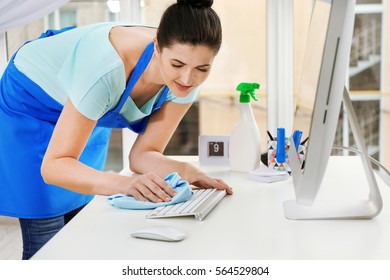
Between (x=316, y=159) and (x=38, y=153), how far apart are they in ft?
3.15

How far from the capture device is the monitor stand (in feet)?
3.85

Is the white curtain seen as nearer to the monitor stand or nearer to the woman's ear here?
the woman's ear

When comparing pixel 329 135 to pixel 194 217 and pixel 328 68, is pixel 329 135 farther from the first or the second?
pixel 194 217

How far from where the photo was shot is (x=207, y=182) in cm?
144

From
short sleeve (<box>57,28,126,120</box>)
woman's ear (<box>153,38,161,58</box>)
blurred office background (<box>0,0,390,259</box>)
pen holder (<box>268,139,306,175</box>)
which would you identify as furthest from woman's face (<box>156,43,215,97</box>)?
blurred office background (<box>0,0,390,259</box>)

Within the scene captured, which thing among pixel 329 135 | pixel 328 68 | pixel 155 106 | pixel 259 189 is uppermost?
pixel 328 68

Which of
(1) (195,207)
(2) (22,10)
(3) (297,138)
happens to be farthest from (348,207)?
(2) (22,10)

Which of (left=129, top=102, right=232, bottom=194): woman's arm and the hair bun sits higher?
the hair bun

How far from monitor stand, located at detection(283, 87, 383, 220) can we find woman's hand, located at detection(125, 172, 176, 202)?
0.89ft

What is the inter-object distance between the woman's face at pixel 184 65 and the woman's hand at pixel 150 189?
0.27m

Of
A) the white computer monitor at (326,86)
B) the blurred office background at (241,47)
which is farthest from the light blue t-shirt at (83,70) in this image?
the blurred office background at (241,47)

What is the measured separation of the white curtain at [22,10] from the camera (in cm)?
261

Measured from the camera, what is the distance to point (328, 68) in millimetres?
898
